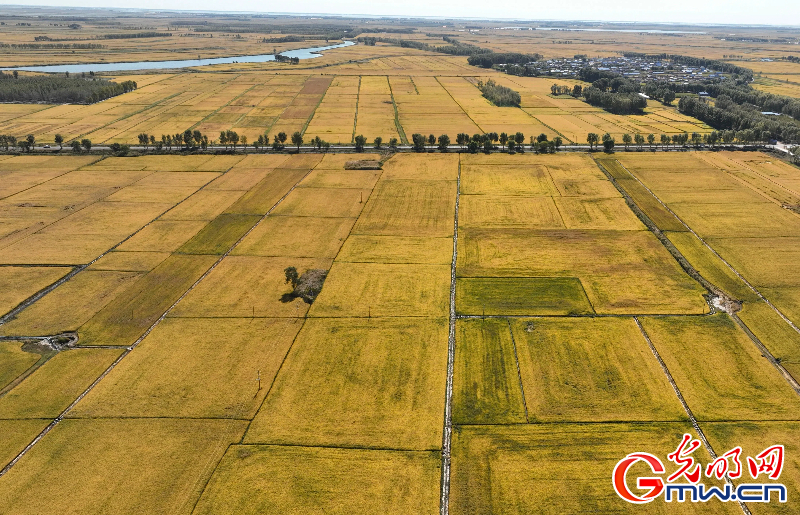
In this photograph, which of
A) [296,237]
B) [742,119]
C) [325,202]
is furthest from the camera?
[742,119]

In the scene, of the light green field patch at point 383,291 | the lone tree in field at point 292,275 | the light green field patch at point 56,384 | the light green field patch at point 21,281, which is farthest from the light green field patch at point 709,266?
the light green field patch at point 21,281

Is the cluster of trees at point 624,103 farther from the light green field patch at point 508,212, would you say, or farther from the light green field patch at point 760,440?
the light green field patch at point 760,440

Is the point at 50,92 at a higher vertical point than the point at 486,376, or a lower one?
higher

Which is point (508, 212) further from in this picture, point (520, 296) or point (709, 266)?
point (709, 266)

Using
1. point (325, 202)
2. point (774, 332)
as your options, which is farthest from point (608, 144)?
point (325, 202)

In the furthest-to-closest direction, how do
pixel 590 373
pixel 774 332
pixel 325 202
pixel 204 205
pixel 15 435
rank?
pixel 325 202
pixel 204 205
pixel 774 332
pixel 590 373
pixel 15 435


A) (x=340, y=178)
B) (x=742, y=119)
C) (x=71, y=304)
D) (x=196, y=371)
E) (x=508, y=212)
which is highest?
(x=742, y=119)

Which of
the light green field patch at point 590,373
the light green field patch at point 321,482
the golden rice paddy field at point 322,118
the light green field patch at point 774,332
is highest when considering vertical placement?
the golden rice paddy field at point 322,118
